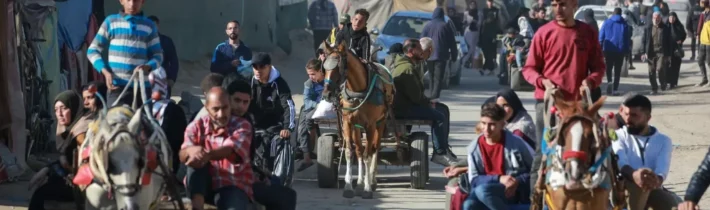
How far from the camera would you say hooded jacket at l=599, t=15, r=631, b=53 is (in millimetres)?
29578

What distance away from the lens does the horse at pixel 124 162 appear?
915cm

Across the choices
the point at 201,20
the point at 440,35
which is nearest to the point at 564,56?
the point at 440,35

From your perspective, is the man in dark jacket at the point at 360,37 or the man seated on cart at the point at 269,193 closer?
the man seated on cart at the point at 269,193

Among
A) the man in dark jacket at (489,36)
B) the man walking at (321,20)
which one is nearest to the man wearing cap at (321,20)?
the man walking at (321,20)

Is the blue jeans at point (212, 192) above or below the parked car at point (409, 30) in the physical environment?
above

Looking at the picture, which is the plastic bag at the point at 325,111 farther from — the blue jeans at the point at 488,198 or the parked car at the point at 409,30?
the parked car at the point at 409,30

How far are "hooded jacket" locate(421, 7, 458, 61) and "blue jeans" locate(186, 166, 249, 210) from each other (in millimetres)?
18014

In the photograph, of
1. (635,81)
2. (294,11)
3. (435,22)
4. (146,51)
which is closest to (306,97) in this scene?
(146,51)

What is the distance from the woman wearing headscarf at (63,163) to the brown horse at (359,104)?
4.55 m

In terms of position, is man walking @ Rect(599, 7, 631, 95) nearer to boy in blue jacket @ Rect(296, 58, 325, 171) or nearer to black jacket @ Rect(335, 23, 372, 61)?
black jacket @ Rect(335, 23, 372, 61)

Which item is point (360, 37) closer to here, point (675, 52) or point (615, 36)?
point (615, 36)

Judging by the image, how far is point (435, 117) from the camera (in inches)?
658

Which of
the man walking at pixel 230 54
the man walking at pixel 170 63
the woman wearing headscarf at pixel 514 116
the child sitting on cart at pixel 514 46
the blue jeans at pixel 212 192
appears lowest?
the child sitting on cart at pixel 514 46

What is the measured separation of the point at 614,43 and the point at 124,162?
21.4 meters
